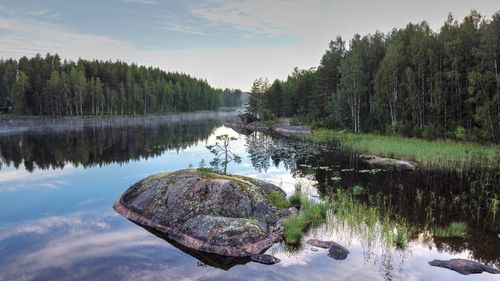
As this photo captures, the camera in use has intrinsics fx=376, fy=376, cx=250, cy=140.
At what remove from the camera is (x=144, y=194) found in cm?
2062

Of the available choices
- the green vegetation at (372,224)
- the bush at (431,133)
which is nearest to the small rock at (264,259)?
the green vegetation at (372,224)

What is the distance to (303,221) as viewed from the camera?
693 inches

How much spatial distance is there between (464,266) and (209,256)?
9.28m

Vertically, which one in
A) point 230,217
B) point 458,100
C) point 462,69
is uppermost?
point 462,69

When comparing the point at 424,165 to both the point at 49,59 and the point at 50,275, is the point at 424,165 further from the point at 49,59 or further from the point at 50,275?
the point at 49,59

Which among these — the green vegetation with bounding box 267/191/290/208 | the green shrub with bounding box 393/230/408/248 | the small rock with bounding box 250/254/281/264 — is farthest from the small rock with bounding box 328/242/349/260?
the green vegetation with bounding box 267/191/290/208

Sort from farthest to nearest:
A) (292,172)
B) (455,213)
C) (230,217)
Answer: (292,172) < (455,213) < (230,217)

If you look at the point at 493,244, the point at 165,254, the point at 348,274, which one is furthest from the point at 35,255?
the point at 493,244

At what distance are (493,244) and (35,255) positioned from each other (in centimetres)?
1896

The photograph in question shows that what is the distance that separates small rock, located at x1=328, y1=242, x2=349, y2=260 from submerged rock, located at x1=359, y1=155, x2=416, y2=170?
2019 centimetres

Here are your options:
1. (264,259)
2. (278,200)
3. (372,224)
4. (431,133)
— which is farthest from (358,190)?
(431,133)

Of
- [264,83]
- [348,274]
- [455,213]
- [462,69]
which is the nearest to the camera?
[348,274]

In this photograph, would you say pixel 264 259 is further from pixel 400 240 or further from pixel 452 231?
pixel 452 231

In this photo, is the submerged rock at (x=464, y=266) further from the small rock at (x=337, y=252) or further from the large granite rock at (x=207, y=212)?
the large granite rock at (x=207, y=212)
